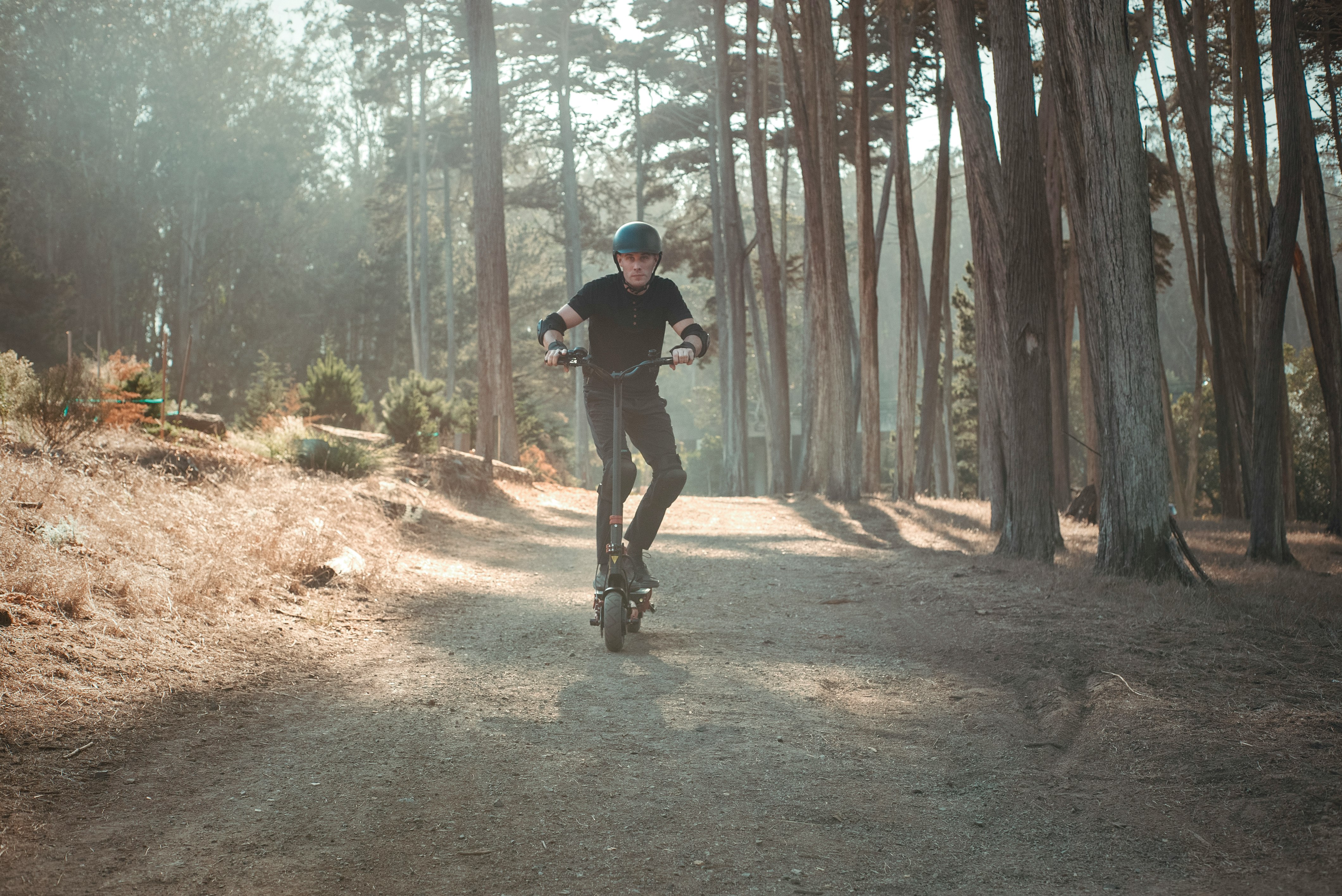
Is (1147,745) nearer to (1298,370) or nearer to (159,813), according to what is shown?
(159,813)

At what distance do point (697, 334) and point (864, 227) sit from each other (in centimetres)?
1090

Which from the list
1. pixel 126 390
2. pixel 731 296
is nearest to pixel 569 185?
pixel 731 296

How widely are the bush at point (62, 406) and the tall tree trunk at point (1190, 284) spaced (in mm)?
14529

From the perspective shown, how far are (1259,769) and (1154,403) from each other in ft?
14.3

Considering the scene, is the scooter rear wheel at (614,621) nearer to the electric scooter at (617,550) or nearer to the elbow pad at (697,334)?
the electric scooter at (617,550)

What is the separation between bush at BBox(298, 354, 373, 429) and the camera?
19.2 metres

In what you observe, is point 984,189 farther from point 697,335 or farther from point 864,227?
point 864,227

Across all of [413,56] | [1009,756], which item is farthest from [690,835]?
[413,56]

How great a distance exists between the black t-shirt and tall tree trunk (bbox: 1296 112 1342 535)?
8.63 metres

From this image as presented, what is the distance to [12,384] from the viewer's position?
873 cm

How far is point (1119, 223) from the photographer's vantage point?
697 cm

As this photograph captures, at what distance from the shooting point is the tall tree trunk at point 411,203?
126 ft

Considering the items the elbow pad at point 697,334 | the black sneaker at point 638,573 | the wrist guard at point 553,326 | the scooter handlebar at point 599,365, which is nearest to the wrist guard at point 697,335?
the elbow pad at point 697,334

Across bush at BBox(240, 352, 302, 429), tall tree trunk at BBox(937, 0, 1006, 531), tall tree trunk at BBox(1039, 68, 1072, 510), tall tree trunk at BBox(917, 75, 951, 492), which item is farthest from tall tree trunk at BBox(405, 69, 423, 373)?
tall tree trunk at BBox(937, 0, 1006, 531)
